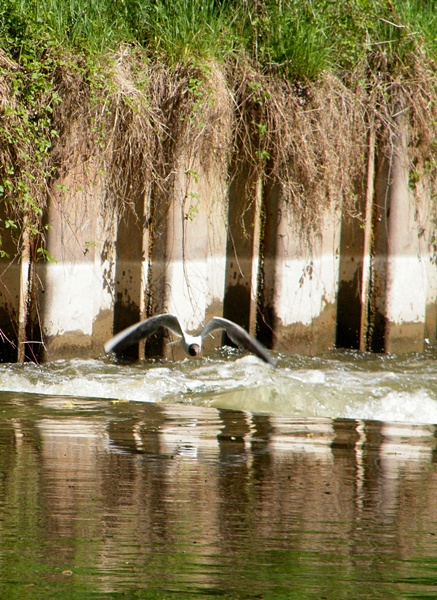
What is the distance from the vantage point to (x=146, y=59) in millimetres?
6832

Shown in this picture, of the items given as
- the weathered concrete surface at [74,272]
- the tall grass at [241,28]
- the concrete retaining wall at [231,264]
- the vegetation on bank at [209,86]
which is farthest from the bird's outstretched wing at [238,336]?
the tall grass at [241,28]

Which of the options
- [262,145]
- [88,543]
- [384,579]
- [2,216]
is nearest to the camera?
[384,579]

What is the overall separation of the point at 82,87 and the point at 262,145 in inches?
63.7

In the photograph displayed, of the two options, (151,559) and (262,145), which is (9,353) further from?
(151,559)

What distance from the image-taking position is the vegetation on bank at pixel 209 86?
20.4ft

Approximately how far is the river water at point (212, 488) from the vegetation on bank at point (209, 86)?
5.24 feet

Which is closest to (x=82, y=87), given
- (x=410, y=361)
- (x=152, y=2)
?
(x=152, y=2)

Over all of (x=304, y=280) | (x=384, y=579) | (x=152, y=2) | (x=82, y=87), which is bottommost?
(x=384, y=579)

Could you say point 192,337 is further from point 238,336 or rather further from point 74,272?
point 74,272

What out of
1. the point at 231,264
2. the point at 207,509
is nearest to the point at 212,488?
the point at 207,509

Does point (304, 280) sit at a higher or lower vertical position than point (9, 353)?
higher

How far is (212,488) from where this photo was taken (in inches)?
143

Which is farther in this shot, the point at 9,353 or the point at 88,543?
the point at 9,353

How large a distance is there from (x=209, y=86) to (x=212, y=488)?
13.2 ft
